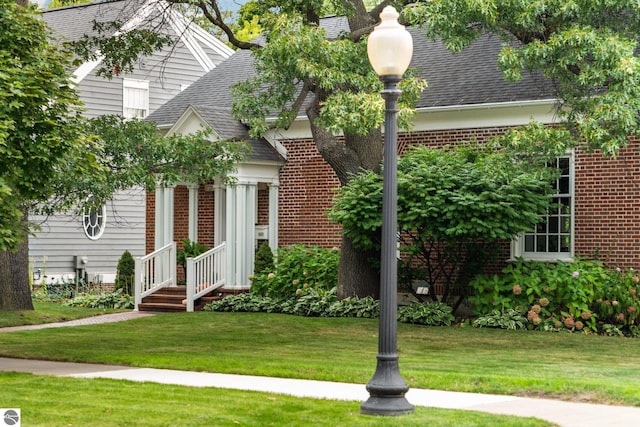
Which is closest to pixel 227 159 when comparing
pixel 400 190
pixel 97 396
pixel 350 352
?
pixel 400 190

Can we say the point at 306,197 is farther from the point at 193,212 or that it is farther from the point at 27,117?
the point at 27,117

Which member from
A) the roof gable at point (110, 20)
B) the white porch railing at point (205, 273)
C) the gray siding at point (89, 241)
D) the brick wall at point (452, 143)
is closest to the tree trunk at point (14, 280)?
the white porch railing at point (205, 273)

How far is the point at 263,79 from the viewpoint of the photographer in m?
19.1

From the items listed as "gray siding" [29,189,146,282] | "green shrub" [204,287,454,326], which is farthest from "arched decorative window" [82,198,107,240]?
"green shrub" [204,287,454,326]

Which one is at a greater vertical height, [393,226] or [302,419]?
[393,226]

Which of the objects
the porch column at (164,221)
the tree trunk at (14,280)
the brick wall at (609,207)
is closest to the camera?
the brick wall at (609,207)

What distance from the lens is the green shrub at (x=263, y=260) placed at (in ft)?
78.8

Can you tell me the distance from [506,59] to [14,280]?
1132 centimetres

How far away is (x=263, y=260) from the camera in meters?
24.1

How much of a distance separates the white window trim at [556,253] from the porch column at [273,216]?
5966 mm

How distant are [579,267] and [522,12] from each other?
5.35 metres

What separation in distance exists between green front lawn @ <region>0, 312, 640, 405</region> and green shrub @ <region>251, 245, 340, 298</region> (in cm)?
126

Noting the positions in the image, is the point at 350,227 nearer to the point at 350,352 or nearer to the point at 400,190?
the point at 400,190

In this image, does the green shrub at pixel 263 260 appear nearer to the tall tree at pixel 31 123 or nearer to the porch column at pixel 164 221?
the porch column at pixel 164 221
